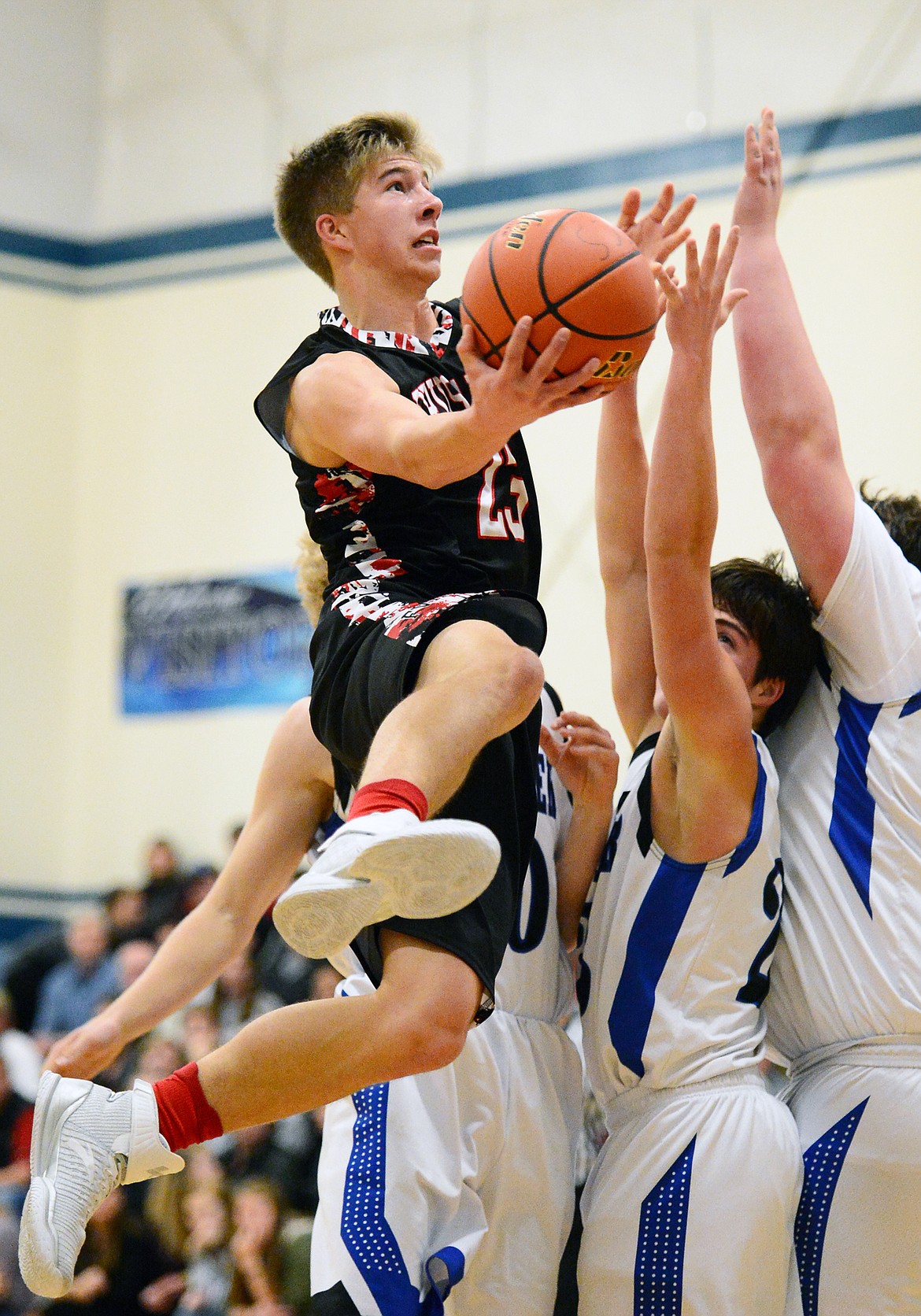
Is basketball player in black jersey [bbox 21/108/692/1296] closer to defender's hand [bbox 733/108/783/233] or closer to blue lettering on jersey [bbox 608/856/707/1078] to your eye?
blue lettering on jersey [bbox 608/856/707/1078]

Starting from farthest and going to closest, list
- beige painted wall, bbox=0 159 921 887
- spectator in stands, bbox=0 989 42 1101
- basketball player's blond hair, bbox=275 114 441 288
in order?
beige painted wall, bbox=0 159 921 887 < spectator in stands, bbox=0 989 42 1101 < basketball player's blond hair, bbox=275 114 441 288

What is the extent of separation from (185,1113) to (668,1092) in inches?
44.1

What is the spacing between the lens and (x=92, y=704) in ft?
35.5

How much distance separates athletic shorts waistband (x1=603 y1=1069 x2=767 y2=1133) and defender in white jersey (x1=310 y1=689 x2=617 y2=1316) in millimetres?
145

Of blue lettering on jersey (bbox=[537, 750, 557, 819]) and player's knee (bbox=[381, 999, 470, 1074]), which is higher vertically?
blue lettering on jersey (bbox=[537, 750, 557, 819])

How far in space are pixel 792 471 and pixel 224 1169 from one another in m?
4.33

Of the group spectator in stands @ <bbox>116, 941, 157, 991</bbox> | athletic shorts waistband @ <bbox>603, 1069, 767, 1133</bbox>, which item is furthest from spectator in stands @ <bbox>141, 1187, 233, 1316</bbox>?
athletic shorts waistband @ <bbox>603, 1069, 767, 1133</bbox>

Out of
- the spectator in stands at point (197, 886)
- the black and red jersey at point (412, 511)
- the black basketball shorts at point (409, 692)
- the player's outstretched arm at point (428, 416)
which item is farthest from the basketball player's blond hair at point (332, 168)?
the spectator in stands at point (197, 886)

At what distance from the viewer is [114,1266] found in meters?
6.33

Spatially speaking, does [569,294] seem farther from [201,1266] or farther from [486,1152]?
[201,1266]

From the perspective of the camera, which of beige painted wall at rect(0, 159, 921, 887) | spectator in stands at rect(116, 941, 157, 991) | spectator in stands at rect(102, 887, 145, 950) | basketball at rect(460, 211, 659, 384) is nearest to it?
basketball at rect(460, 211, 659, 384)

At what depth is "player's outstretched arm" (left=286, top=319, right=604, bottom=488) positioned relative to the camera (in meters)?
2.63

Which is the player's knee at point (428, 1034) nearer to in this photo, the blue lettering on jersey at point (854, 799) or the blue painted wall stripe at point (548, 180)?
the blue lettering on jersey at point (854, 799)

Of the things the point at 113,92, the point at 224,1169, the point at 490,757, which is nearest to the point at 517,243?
the point at 490,757
